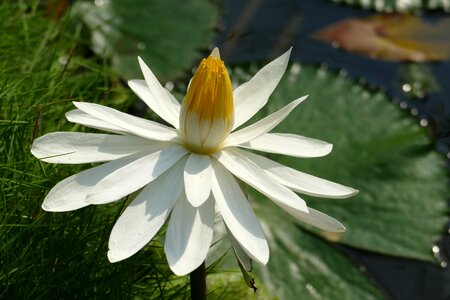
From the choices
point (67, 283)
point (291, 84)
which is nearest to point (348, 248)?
point (291, 84)

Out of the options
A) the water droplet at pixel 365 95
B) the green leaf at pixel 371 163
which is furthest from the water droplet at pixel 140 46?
the water droplet at pixel 365 95

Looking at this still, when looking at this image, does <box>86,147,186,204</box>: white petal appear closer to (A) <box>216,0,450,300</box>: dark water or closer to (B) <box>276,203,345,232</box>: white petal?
(B) <box>276,203,345,232</box>: white petal

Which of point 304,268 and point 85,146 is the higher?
point 85,146

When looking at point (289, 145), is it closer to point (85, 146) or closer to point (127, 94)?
point (85, 146)

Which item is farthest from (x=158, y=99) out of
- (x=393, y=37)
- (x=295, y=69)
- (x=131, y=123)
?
(x=393, y=37)

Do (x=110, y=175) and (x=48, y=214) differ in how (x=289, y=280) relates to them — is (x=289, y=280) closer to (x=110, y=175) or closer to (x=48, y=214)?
(x=48, y=214)

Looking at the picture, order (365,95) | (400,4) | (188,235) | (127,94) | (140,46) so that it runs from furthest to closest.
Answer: (400,4) < (140,46) < (365,95) < (127,94) < (188,235)
